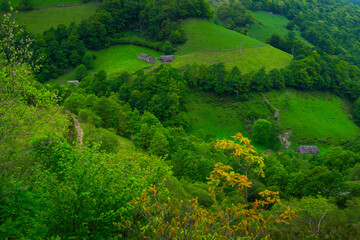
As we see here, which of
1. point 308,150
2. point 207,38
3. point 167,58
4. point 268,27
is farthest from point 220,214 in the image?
point 268,27

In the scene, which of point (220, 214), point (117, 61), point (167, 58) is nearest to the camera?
point (220, 214)

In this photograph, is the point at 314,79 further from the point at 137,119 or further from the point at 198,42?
the point at 137,119

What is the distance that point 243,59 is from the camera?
347ft

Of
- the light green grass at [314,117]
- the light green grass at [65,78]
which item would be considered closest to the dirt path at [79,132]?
the light green grass at [65,78]

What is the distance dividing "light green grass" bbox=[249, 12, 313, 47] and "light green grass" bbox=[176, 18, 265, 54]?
3300 cm

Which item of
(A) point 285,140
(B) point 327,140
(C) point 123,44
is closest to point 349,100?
(B) point 327,140

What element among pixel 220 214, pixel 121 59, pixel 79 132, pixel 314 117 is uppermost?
pixel 220 214

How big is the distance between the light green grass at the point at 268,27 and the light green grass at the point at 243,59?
40.9m

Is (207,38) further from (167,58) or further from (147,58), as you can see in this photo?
(147,58)

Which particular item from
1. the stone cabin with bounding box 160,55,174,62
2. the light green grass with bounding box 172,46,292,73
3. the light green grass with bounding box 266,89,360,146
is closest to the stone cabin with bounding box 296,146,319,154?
the light green grass with bounding box 266,89,360,146

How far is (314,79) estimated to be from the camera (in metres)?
97.5

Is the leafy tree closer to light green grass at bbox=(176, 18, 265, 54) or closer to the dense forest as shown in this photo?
the dense forest

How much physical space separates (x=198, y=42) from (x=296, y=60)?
146 feet

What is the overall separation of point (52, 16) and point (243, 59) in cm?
9825
